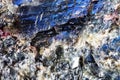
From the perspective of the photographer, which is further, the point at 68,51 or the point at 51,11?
the point at 51,11

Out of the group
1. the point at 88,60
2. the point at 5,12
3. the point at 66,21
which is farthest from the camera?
the point at 5,12

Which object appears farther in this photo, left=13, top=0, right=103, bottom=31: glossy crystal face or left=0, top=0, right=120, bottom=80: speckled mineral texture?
left=13, top=0, right=103, bottom=31: glossy crystal face

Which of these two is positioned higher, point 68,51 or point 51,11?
point 51,11

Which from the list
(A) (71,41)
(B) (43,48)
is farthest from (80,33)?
(B) (43,48)

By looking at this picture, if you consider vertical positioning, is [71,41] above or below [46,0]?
below

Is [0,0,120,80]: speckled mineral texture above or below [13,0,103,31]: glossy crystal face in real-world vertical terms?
below

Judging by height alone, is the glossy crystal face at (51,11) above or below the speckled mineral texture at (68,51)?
above

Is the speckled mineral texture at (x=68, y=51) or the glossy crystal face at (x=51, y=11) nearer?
the speckled mineral texture at (x=68, y=51)

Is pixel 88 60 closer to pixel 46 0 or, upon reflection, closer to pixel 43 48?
pixel 43 48
